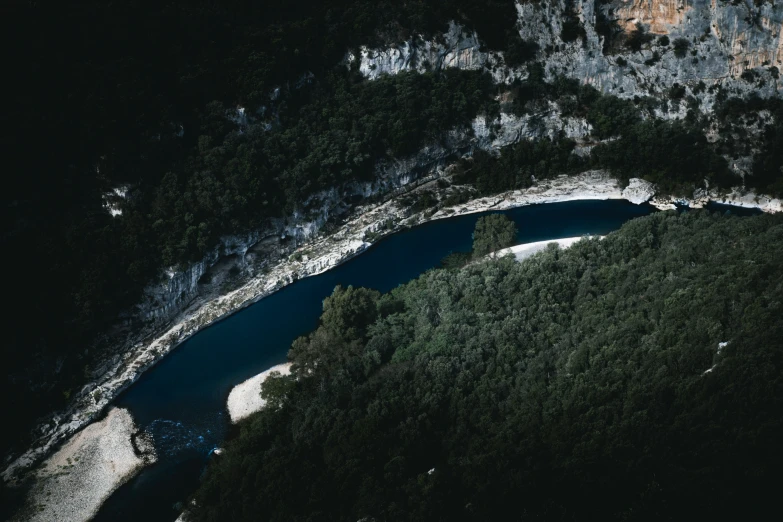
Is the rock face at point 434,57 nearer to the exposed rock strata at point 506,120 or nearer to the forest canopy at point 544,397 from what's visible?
the exposed rock strata at point 506,120


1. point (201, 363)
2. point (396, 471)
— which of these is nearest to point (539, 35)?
point (201, 363)

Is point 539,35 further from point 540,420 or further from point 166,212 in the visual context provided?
point 540,420

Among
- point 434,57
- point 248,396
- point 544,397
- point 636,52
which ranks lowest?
point 248,396

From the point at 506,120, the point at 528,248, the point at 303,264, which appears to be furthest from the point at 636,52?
the point at 303,264

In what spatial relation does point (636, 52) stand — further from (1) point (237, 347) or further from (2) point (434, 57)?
(1) point (237, 347)

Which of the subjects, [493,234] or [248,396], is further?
[493,234]

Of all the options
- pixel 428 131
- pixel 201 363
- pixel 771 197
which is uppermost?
pixel 428 131

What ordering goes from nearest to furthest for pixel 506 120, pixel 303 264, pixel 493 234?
pixel 493 234 → pixel 303 264 → pixel 506 120
